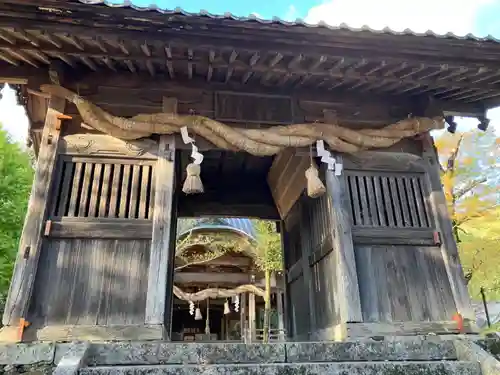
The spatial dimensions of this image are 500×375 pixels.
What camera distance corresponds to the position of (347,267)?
4.73m

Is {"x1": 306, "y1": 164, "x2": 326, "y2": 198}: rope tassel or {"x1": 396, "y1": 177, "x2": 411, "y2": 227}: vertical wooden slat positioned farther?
{"x1": 396, "y1": 177, "x2": 411, "y2": 227}: vertical wooden slat

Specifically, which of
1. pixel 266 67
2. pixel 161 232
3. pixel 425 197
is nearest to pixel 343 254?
pixel 425 197

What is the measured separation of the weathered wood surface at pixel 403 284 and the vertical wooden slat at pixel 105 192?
122 inches

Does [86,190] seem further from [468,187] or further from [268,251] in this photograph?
[268,251]

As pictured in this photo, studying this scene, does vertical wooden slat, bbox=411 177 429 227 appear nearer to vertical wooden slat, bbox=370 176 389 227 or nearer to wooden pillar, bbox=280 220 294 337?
vertical wooden slat, bbox=370 176 389 227

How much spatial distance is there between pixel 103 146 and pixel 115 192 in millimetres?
615

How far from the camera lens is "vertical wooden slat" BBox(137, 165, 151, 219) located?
4773mm

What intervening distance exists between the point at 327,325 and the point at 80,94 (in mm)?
4513

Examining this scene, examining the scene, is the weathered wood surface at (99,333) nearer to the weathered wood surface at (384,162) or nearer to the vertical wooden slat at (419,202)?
the weathered wood surface at (384,162)

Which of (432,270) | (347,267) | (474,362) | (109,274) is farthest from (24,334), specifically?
(432,270)

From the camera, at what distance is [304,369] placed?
287cm

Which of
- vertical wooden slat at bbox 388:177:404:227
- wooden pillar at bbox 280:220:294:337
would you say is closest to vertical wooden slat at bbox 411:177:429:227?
vertical wooden slat at bbox 388:177:404:227

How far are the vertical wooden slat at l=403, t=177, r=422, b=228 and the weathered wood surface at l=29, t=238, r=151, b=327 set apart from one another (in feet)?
11.3

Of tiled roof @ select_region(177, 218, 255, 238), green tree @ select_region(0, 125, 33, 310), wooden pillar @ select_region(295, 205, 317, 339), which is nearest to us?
wooden pillar @ select_region(295, 205, 317, 339)
